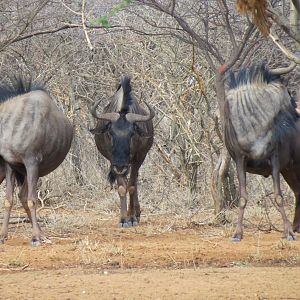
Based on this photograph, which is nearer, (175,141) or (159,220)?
(159,220)

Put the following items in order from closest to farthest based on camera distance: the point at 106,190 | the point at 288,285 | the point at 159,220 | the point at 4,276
A: the point at 288,285
the point at 4,276
the point at 159,220
the point at 106,190

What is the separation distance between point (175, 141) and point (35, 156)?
584cm

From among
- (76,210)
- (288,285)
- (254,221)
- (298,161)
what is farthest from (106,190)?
(288,285)

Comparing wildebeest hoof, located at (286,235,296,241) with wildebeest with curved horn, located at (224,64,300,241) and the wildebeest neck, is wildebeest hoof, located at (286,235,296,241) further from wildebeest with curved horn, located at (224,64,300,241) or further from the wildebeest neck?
the wildebeest neck

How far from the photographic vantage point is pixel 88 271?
10.1 metres

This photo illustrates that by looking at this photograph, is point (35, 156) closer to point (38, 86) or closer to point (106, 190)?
point (38, 86)

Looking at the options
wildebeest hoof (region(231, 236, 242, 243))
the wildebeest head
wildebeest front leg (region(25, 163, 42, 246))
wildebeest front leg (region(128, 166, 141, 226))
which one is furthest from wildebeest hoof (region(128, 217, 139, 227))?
wildebeest hoof (region(231, 236, 242, 243))

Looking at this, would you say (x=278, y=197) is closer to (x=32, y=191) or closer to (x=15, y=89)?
(x=32, y=191)

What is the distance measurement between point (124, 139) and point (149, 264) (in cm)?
489

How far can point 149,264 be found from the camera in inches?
416

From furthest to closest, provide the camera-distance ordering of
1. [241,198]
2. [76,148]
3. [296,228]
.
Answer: [76,148] → [296,228] → [241,198]

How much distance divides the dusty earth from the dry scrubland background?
1184mm

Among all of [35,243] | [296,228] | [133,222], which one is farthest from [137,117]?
[35,243]

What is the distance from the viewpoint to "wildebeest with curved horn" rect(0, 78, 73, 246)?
41.9 feet
